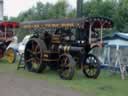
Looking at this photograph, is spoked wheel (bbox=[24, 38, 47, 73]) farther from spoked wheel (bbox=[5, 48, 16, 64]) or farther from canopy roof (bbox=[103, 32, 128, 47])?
spoked wheel (bbox=[5, 48, 16, 64])

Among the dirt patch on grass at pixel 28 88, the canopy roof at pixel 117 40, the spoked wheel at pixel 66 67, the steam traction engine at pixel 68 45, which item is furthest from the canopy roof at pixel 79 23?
the dirt patch on grass at pixel 28 88

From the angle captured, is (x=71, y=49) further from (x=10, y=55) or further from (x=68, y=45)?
(x=10, y=55)

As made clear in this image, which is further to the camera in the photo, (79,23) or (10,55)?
(10,55)

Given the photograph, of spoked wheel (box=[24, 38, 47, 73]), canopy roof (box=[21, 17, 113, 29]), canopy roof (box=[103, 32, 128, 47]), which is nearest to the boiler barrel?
canopy roof (box=[21, 17, 113, 29])

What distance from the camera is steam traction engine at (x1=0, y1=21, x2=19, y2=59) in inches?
806

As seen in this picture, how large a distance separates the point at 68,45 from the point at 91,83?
232 cm

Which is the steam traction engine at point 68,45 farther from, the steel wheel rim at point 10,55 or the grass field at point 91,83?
the steel wheel rim at point 10,55

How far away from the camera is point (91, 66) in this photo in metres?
14.8

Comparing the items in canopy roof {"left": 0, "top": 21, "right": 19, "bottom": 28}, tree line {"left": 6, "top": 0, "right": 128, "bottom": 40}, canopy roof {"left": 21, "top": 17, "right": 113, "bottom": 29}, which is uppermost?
tree line {"left": 6, "top": 0, "right": 128, "bottom": 40}

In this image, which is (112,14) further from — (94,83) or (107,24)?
(94,83)

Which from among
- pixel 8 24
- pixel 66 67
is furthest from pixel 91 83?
pixel 8 24

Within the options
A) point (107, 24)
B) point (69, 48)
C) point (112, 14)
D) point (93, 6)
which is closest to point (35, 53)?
point (69, 48)

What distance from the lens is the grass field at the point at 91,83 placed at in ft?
38.2

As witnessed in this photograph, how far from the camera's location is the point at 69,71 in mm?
14094
